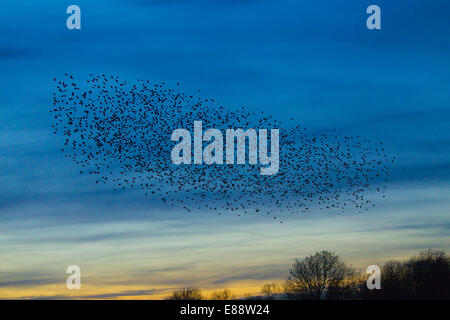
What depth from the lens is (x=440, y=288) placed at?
91.2 meters

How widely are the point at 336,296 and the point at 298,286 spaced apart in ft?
15.1

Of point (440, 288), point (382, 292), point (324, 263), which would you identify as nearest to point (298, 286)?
point (324, 263)
